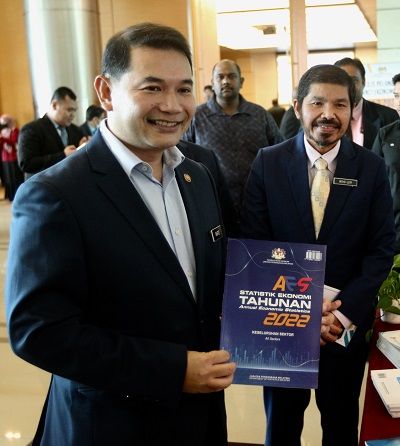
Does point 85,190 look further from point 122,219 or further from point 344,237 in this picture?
point 344,237

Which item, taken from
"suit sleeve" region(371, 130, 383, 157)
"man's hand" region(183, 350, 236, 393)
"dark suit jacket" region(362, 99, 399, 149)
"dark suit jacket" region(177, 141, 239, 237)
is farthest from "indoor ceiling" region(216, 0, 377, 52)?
"man's hand" region(183, 350, 236, 393)

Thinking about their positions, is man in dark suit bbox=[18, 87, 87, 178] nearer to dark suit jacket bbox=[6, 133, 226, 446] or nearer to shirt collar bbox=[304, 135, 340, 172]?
shirt collar bbox=[304, 135, 340, 172]

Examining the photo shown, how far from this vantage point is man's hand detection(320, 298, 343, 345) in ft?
5.80

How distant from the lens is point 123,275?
48.5 inches

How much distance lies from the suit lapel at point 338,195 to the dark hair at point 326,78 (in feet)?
0.74

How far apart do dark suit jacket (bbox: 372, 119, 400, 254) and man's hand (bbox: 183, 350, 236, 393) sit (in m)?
2.27

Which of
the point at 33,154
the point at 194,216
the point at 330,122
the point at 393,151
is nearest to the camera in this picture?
the point at 194,216

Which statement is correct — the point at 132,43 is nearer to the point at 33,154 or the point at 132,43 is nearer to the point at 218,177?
the point at 218,177

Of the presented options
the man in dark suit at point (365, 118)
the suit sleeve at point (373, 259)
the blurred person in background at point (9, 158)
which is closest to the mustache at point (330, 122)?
the suit sleeve at point (373, 259)

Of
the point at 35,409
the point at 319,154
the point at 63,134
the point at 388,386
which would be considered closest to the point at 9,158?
the point at 63,134

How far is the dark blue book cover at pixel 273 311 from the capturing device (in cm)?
146

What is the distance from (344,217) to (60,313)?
116 centimetres

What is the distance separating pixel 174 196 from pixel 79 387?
535mm

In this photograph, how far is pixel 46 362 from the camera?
1147 millimetres
